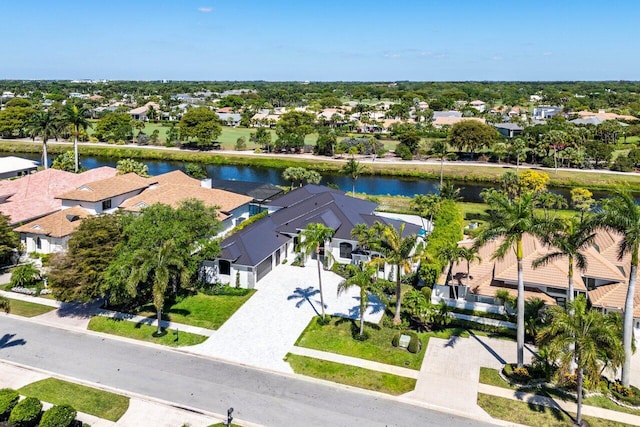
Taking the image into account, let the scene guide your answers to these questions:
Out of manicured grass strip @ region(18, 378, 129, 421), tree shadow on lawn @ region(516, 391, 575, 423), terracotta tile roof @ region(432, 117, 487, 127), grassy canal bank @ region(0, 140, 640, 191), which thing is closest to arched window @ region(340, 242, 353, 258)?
tree shadow on lawn @ region(516, 391, 575, 423)

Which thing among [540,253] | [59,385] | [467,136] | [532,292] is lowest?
[59,385]

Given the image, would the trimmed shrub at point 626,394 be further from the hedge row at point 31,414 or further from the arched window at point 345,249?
the hedge row at point 31,414

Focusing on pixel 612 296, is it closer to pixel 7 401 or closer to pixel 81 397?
pixel 81 397

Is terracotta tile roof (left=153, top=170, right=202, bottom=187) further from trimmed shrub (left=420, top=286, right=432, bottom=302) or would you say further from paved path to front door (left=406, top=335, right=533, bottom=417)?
paved path to front door (left=406, top=335, right=533, bottom=417)

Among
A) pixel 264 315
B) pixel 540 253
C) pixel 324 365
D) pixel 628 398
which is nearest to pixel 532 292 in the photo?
pixel 540 253

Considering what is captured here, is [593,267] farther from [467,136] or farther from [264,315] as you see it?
[467,136]

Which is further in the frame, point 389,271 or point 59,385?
point 389,271

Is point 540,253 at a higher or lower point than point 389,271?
higher
